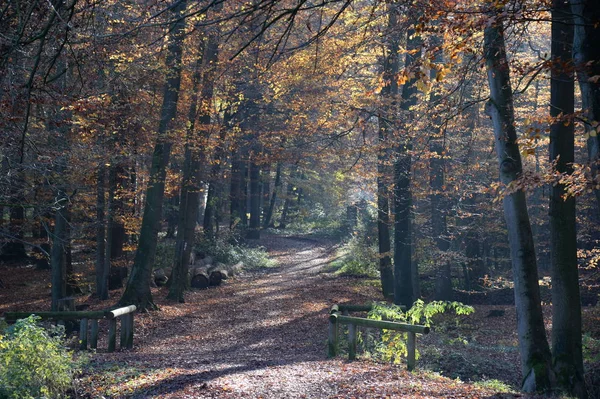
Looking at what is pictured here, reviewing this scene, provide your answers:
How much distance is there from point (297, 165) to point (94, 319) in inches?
337

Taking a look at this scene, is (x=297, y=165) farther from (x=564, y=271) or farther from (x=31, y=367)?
(x=31, y=367)

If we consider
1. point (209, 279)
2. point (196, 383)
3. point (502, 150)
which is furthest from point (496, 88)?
point (209, 279)

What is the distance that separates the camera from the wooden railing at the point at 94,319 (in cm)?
1102

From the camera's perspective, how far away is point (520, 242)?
8367mm

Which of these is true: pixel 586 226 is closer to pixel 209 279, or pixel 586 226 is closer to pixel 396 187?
pixel 396 187

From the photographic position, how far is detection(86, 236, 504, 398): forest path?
7.61 m

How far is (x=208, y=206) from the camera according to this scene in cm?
2861

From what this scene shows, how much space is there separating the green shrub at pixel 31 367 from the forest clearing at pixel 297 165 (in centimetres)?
2

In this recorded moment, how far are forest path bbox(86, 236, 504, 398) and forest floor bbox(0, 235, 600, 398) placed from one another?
2cm

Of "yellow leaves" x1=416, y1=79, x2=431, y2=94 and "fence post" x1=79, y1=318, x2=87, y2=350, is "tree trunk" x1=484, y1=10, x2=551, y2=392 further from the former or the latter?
"fence post" x1=79, y1=318, x2=87, y2=350

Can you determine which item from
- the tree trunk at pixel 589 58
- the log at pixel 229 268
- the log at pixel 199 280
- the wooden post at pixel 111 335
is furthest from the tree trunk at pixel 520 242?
the log at pixel 229 268

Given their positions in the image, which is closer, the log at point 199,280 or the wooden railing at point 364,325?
the wooden railing at point 364,325

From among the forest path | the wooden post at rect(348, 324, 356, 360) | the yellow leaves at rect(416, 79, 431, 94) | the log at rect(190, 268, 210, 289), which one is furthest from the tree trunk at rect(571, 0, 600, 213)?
the log at rect(190, 268, 210, 289)

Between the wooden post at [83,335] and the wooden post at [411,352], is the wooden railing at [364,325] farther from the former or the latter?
the wooden post at [83,335]
